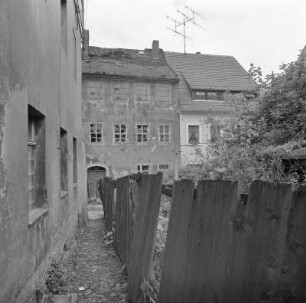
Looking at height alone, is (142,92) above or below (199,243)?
above

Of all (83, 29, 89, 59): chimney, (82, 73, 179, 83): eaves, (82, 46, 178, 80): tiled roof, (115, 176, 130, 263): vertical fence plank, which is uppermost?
(83, 29, 89, 59): chimney

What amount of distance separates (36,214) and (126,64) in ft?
84.2

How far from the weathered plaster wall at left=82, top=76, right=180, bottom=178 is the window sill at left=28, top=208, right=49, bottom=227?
21776 mm

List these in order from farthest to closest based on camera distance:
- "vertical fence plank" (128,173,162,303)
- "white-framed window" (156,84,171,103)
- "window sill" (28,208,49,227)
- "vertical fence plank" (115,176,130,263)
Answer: "white-framed window" (156,84,171,103) < "vertical fence plank" (115,176,130,263) < "window sill" (28,208,49,227) < "vertical fence plank" (128,173,162,303)

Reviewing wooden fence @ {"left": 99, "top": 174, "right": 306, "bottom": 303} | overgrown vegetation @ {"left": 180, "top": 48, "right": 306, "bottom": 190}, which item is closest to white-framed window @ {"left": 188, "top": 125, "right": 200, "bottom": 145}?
overgrown vegetation @ {"left": 180, "top": 48, "right": 306, "bottom": 190}

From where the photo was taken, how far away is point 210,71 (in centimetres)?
3375

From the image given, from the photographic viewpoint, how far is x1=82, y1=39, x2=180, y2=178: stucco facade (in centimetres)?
2758

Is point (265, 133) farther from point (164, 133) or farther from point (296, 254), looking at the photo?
point (164, 133)

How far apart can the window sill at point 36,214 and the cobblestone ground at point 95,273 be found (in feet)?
3.93

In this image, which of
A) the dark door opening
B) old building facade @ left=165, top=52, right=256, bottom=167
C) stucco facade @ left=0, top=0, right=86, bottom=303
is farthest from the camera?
old building facade @ left=165, top=52, right=256, bottom=167

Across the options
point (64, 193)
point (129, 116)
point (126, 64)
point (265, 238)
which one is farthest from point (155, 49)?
point (265, 238)

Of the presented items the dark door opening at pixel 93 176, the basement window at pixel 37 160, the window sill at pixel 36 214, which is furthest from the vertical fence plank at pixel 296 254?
the dark door opening at pixel 93 176

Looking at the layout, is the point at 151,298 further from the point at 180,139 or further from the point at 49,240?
the point at 180,139

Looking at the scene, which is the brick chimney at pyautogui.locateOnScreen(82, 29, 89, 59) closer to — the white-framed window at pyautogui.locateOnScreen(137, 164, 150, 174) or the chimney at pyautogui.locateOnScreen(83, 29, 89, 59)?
the chimney at pyautogui.locateOnScreen(83, 29, 89, 59)
